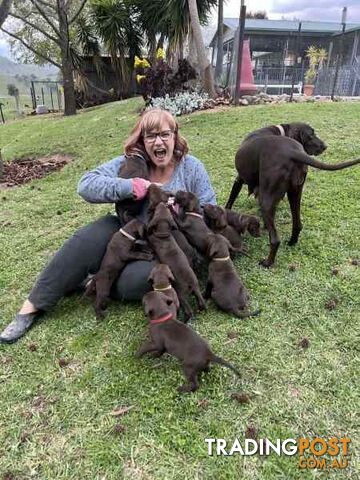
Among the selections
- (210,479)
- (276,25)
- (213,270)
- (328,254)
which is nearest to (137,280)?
(213,270)

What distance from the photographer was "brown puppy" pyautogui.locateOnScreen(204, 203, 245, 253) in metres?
3.54

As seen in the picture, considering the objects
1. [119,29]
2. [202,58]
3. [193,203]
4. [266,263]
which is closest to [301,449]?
[266,263]

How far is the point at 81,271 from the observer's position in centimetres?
311

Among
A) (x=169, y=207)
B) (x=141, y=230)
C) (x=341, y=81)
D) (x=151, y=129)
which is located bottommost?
(x=141, y=230)

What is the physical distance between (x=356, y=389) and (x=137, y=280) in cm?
156

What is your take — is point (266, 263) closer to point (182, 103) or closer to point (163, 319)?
point (163, 319)

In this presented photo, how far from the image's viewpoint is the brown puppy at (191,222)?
3.30 meters

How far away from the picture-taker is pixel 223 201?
4.98 metres

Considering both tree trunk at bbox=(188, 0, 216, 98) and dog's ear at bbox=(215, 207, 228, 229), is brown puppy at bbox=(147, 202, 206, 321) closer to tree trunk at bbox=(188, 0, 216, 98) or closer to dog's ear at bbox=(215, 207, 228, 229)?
dog's ear at bbox=(215, 207, 228, 229)

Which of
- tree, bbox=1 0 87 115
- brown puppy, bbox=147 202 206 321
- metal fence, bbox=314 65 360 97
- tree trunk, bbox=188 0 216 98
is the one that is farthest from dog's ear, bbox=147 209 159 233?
tree, bbox=1 0 87 115

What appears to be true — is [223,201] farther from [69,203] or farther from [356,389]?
[356,389]

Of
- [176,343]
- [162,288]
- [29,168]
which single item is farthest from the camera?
[29,168]

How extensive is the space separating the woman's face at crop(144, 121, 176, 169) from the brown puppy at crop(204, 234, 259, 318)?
0.78m

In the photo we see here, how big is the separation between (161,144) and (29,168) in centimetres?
574
